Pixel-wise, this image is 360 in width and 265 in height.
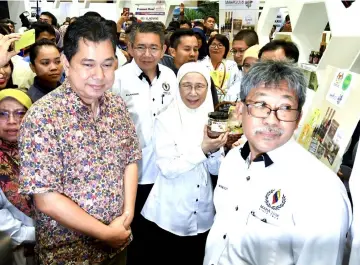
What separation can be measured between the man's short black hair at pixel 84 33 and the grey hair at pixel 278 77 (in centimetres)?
62

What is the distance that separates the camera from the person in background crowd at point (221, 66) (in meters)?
4.08

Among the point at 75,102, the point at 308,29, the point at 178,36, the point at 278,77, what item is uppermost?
the point at 308,29

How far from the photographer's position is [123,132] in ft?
5.65

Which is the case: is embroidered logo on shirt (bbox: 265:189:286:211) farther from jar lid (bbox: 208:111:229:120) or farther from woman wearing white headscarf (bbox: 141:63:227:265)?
woman wearing white headscarf (bbox: 141:63:227:265)

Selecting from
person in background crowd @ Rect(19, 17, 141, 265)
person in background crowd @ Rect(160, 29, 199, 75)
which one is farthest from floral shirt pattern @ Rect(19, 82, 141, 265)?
person in background crowd @ Rect(160, 29, 199, 75)

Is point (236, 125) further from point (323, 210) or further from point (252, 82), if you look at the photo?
point (323, 210)

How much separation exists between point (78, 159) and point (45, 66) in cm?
168

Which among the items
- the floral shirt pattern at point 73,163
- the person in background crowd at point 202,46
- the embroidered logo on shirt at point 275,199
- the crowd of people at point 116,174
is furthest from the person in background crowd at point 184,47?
the embroidered logo on shirt at point 275,199

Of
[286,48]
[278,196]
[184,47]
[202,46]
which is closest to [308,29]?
[286,48]

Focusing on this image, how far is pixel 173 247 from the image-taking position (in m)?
2.46

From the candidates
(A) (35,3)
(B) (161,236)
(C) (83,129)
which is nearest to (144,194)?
(B) (161,236)

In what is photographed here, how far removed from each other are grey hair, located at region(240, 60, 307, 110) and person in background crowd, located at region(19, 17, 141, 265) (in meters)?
0.60

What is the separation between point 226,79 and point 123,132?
8.59 feet

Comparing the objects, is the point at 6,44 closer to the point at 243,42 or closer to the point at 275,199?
the point at 275,199
